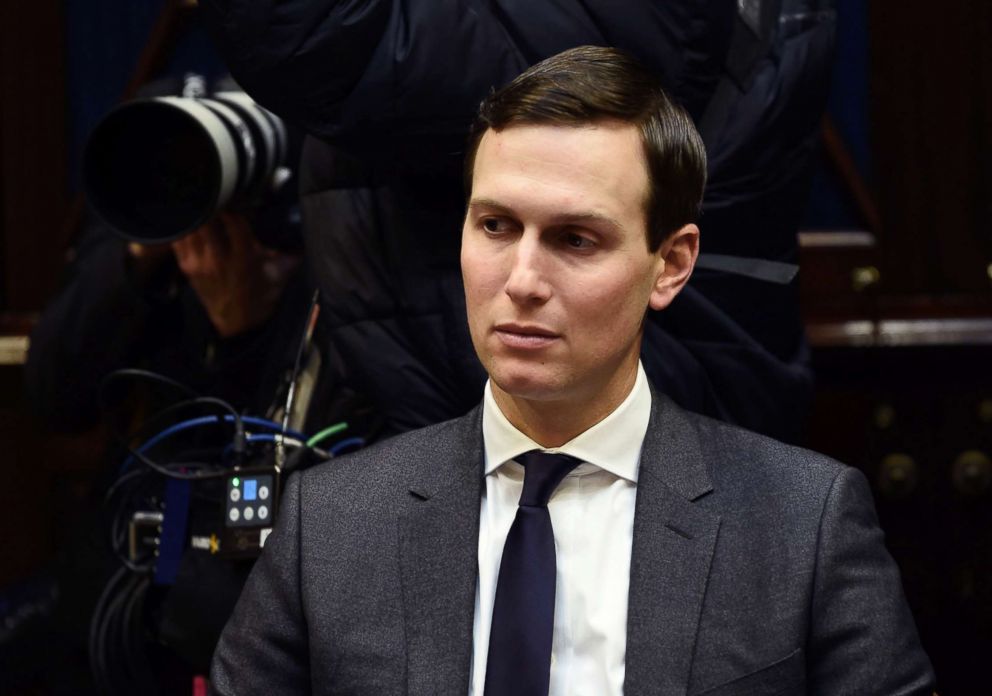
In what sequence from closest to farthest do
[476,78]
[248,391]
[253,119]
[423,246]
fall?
[476,78], [423,246], [253,119], [248,391]

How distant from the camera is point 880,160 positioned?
279 cm

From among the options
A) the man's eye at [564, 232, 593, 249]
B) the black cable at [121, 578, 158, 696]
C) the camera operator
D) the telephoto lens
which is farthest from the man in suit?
the camera operator

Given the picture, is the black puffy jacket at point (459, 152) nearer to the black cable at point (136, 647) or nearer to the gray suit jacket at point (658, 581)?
the gray suit jacket at point (658, 581)

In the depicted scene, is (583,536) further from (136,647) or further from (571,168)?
(136,647)

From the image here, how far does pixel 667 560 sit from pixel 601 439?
13cm

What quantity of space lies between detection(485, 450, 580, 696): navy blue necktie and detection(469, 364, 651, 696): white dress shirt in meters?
0.02

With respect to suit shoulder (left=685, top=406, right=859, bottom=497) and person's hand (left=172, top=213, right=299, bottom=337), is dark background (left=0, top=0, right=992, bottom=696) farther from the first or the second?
suit shoulder (left=685, top=406, right=859, bottom=497)

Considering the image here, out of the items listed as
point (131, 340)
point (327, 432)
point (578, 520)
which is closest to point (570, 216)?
point (578, 520)

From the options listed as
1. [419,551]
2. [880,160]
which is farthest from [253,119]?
[880,160]

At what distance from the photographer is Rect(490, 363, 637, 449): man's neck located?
1.37 metres

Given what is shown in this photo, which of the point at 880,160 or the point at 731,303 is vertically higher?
the point at 880,160

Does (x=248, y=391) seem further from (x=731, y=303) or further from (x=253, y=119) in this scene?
(x=731, y=303)

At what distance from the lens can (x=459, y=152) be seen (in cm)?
162

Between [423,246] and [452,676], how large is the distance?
57 cm
